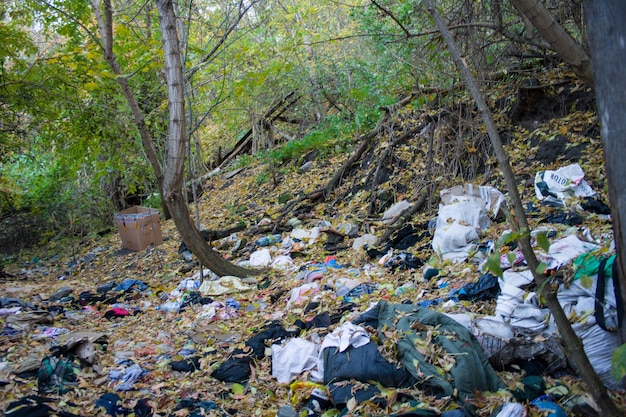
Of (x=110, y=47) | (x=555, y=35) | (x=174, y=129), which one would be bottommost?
(x=555, y=35)

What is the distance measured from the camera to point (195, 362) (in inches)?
150

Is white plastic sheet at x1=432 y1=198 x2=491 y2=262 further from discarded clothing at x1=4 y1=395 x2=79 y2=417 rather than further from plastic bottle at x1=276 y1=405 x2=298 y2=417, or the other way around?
discarded clothing at x1=4 y1=395 x2=79 y2=417

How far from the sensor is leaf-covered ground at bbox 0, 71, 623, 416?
3.17 metres

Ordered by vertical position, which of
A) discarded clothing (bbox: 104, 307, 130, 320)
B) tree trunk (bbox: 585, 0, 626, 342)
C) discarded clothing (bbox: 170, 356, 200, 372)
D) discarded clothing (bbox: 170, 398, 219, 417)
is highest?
tree trunk (bbox: 585, 0, 626, 342)

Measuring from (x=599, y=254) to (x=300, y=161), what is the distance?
7.37 metres

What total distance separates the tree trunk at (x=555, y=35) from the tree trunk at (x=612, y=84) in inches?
18.8

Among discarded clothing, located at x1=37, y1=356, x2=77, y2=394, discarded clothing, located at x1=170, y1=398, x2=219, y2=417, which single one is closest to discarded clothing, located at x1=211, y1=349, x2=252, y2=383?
discarded clothing, located at x1=170, y1=398, x2=219, y2=417

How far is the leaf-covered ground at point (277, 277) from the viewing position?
3168mm

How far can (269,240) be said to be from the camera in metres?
7.07

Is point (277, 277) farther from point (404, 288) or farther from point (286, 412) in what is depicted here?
point (286, 412)

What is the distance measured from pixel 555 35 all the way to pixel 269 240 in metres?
5.37

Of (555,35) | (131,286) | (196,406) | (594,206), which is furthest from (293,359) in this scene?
(131,286)

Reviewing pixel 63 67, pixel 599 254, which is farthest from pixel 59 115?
pixel 599 254

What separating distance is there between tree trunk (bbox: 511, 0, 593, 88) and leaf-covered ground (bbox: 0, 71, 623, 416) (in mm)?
→ 1711
